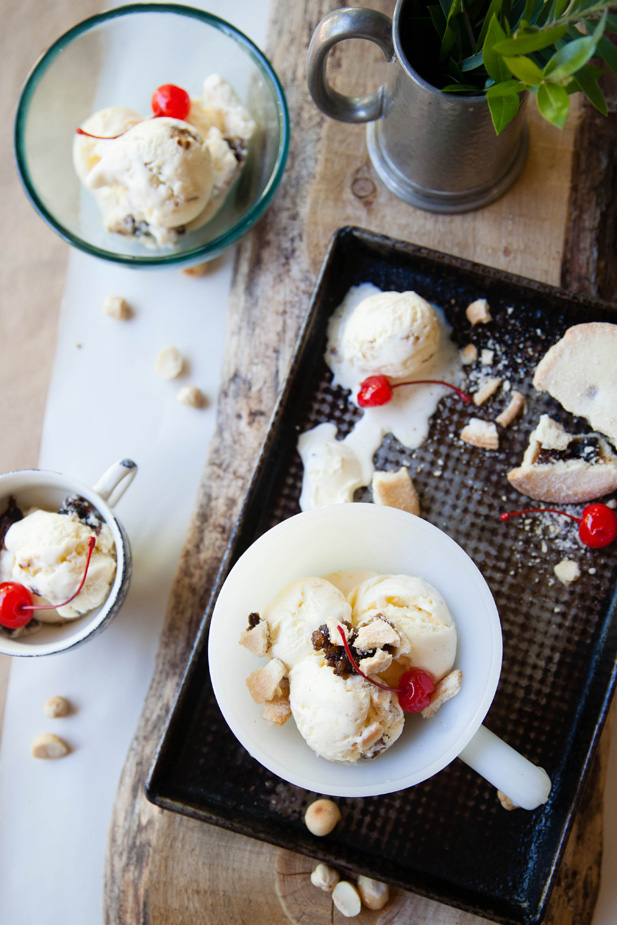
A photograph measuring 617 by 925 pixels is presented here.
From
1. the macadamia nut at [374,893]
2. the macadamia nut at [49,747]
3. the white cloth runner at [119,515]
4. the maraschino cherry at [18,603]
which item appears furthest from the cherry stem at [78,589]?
the macadamia nut at [374,893]

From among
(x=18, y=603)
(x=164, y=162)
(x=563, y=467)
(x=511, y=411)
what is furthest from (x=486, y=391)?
(x=18, y=603)

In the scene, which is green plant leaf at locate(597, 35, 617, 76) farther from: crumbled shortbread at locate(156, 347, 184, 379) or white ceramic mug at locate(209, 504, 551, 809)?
crumbled shortbread at locate(156, 347, 184, 379)

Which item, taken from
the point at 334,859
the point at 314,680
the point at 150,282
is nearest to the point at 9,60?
the point at 150,282

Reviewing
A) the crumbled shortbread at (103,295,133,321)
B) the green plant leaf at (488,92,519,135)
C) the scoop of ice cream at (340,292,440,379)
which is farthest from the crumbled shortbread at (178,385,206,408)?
the green plant leaf at (488,92,519,135)

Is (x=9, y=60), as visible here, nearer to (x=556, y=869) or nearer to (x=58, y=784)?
(x=58, y=784)

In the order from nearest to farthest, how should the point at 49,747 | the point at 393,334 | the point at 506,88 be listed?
the point at 506,88 < the point at 393,334 < the point at 49,747

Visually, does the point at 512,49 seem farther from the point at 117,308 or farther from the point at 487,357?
the point at 117,308

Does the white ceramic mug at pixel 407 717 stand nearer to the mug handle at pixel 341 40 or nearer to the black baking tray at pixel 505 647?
the black baking tray at pixel 505 647
